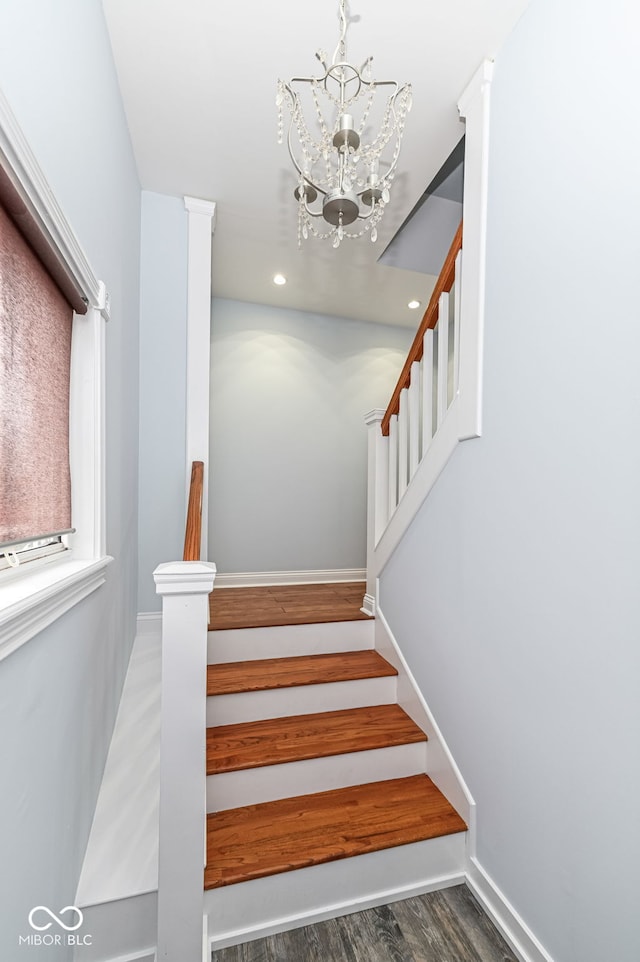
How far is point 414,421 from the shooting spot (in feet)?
6.87

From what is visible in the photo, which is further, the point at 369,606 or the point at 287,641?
the point at 369,606

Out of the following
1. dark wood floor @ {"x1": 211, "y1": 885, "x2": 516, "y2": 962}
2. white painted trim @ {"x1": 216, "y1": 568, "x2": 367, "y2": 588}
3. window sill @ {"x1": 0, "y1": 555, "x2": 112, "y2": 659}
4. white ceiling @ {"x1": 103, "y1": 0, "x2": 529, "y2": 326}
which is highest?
white ceiling @ {"x1": 103, "y1": 0, "x2": 529, "y2": 326}

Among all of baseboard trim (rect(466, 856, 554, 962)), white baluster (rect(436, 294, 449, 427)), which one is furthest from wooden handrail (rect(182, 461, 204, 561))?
baseboard trim (rect(466, 856, 554, 962))

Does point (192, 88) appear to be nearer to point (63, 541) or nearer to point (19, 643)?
point (63, 541)

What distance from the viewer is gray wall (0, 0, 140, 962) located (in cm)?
79

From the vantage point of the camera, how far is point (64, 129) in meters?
1.08

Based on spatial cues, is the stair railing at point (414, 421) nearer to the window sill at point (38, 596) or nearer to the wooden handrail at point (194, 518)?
the wooden handrail at point (194, 518)

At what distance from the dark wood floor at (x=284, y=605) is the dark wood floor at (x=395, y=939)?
1.10m

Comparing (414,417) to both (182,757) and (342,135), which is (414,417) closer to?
(342,135)

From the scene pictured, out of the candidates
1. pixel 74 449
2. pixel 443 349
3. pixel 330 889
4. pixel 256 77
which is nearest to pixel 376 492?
pixel 443 349

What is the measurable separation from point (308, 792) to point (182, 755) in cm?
81

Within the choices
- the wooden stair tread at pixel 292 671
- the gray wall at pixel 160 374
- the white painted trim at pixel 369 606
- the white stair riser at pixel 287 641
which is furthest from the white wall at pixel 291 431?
the wooden stair tread at pixel 292 671

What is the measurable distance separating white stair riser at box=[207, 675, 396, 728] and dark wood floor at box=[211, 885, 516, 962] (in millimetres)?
680

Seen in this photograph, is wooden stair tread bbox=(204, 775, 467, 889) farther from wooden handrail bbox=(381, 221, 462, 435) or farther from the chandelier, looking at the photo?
the chandelier
